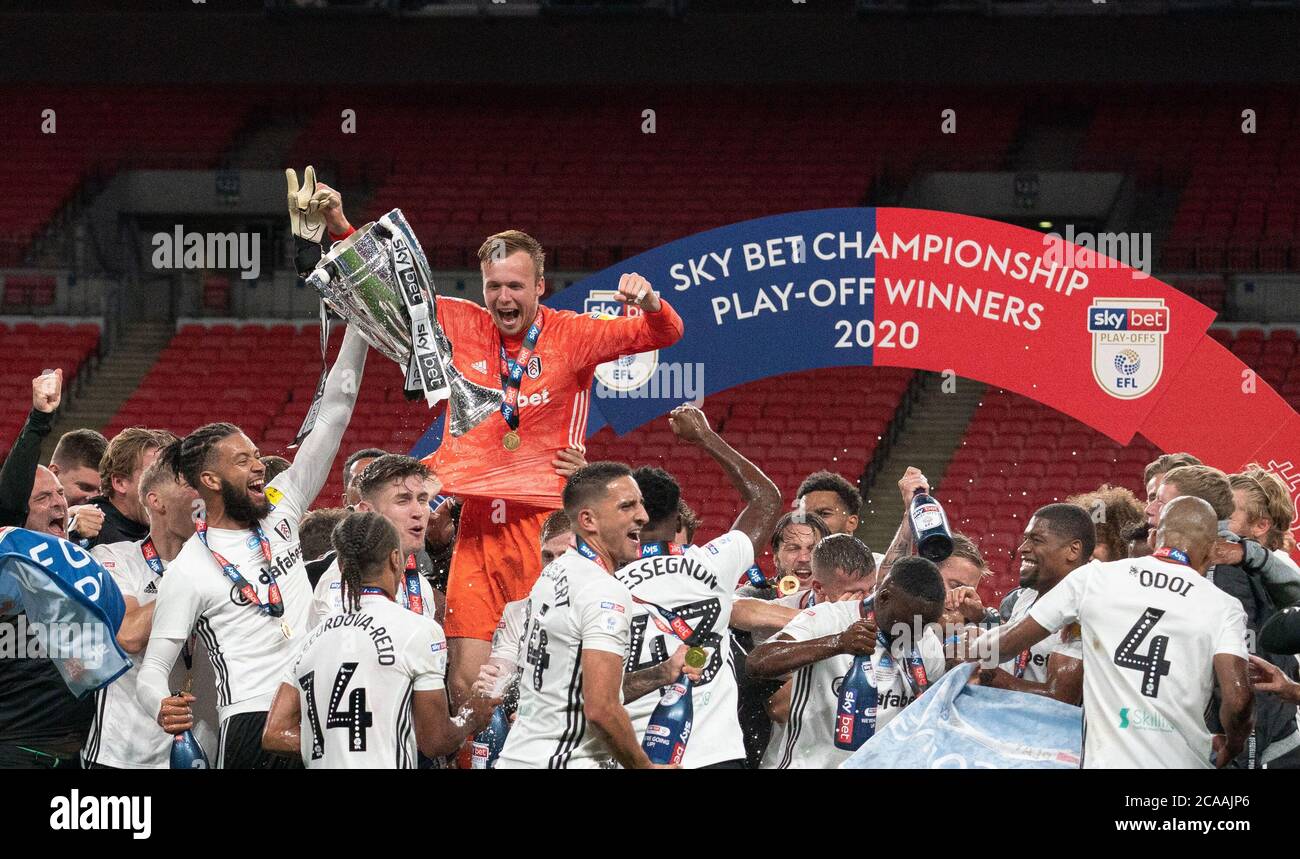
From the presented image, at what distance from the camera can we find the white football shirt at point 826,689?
5039mm

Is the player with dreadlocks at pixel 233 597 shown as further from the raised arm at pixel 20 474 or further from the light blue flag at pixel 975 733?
the light blue flag at pixel 975 733

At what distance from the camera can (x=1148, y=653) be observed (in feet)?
15.1

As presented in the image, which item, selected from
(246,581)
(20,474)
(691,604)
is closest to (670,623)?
(691,604)

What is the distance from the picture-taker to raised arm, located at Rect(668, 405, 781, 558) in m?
5.09

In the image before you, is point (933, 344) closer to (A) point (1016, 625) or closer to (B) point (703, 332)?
(B) point (703, 332)

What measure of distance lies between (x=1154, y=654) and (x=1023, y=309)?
319cm

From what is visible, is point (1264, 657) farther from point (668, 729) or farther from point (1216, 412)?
point (1216, 412)

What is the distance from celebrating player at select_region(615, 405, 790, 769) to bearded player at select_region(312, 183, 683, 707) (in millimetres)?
469

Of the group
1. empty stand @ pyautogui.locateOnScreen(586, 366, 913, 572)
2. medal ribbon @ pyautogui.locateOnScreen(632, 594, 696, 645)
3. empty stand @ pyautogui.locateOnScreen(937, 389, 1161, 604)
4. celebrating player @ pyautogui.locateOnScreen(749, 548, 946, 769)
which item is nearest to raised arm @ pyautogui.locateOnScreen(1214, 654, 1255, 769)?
celebrating player @ pyautogui.locateOnScreen(749, 548, 946, 769)

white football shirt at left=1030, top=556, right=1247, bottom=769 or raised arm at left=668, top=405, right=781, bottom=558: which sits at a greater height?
raised arm at left=668, top=405, right=781, bottom=558

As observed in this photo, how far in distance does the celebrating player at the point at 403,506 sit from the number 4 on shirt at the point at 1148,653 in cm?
215

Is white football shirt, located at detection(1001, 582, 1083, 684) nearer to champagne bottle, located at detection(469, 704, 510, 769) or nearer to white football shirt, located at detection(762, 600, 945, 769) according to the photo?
white football shirt, located at detection(762, 600, 945, 769)

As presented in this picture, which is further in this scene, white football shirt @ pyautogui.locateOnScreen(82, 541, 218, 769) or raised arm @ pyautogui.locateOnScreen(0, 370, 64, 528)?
white football shirt @ pyautogui.locateOnScreen(82, 541, 218, 769)

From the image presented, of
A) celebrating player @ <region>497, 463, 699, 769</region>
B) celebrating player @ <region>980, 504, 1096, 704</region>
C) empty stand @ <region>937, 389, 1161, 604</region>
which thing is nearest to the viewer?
celebrating player @ <region>497, 463, 699, 769</region>
